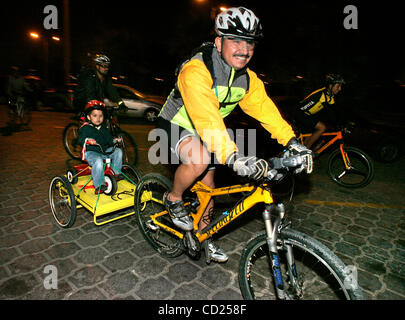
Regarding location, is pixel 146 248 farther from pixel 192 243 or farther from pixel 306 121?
pixel 306 121

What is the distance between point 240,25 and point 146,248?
10.1ft

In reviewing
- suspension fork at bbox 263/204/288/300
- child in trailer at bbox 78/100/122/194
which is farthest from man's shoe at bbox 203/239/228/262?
child in trailer at bbox 78/100/122/194

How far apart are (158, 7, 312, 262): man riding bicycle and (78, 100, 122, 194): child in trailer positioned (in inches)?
60.4

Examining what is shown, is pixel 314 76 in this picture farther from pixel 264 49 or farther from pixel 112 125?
pixel 112 125

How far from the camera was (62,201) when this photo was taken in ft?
13.3

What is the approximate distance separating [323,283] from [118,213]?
325 centimetres

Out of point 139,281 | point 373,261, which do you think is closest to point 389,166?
point 373,261

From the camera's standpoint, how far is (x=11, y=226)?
397 centimetres

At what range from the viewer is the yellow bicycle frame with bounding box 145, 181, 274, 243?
8.08 feet

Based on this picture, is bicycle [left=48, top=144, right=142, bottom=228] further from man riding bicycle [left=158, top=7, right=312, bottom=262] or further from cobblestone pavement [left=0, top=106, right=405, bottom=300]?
man riding bicycle [left=158, top=7, right=312, bottom=262]

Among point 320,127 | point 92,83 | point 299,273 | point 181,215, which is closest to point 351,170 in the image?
point 320,127

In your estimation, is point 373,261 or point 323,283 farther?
point 373,261

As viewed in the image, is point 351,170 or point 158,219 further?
point 351,170

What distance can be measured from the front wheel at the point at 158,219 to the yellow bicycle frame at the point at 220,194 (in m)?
0.10
